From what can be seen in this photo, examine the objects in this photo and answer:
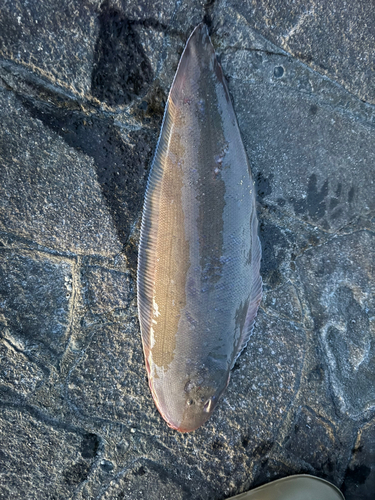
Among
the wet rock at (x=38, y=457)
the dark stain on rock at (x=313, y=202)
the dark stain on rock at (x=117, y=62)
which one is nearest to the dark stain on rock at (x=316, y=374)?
the dark stain on rock at (x=313, y=202)

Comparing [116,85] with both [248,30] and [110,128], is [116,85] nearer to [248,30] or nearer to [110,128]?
[110,128]

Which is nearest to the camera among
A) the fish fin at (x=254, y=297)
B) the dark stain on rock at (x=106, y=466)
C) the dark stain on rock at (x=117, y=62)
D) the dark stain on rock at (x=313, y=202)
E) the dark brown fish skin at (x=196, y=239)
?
the dark brown fish skin at (x=196, y=239)

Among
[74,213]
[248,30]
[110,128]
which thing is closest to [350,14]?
[248,30]

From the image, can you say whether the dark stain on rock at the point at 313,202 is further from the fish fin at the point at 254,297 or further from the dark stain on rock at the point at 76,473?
the dark stain on rock at the point at 76,473

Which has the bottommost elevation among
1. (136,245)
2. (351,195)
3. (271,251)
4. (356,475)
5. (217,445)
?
(356,475)

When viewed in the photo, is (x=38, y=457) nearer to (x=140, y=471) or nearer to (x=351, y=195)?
(x=140, y=471)

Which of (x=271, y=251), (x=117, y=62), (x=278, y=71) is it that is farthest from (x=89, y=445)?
(x=278, y=71)
